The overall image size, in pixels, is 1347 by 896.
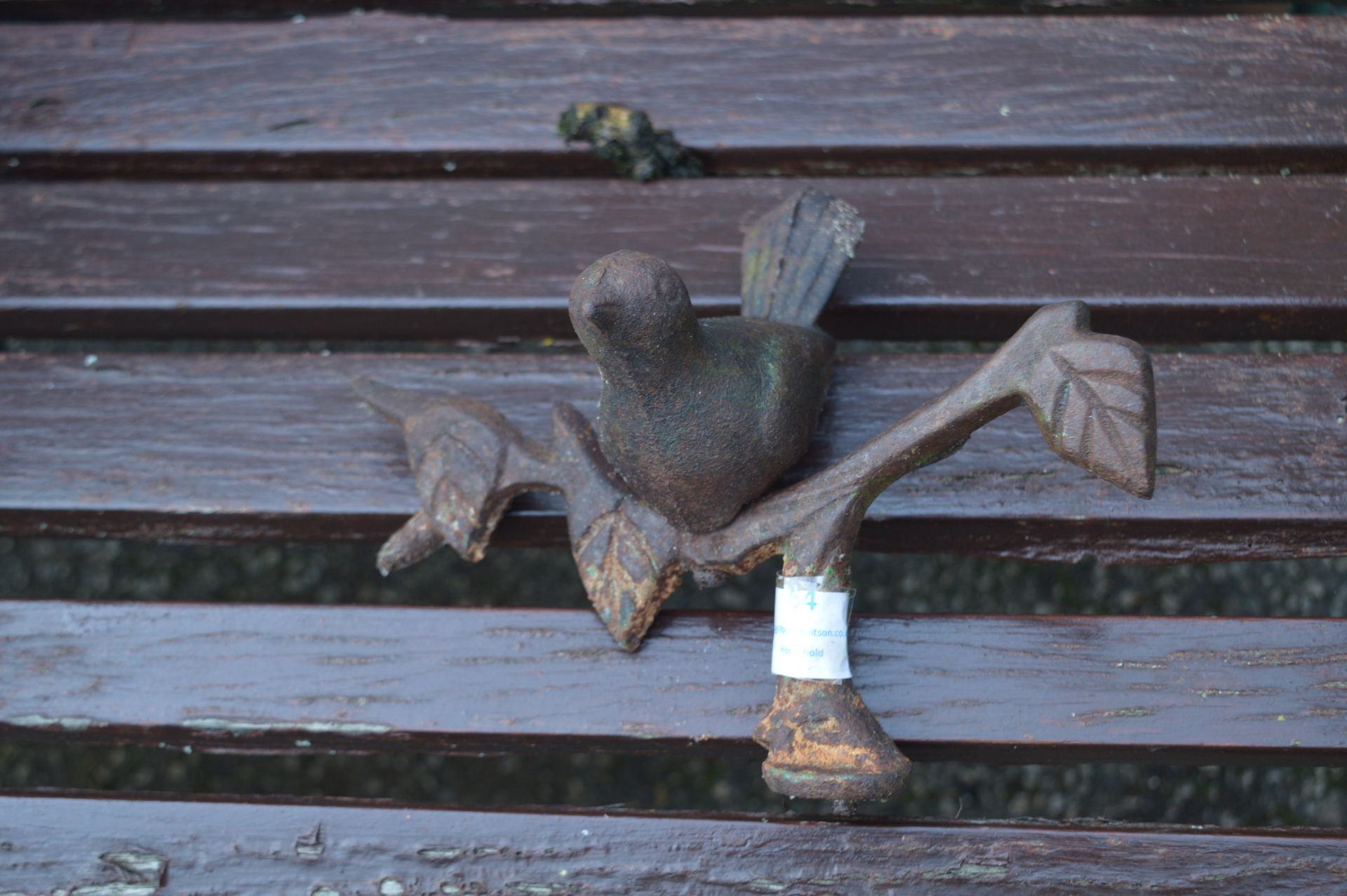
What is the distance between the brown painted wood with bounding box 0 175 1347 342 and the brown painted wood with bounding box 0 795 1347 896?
0.43m

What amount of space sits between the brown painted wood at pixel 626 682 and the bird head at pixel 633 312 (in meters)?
0.27

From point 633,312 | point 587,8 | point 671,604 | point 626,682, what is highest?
point 587,8

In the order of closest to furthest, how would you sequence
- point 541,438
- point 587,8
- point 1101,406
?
point 1101,406
point 541,438
point 587,8

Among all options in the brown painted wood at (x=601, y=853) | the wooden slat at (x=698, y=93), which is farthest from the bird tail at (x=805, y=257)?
the brown painted wood at (x=601, y=853)

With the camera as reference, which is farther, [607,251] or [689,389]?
[607,251]

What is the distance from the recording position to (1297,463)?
813mm

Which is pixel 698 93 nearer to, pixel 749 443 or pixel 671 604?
pixel 749 443

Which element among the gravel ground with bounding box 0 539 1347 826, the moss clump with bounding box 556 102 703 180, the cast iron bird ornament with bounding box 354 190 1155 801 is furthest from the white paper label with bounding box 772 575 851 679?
the gravel ground with bounding box 0 539 1347 826

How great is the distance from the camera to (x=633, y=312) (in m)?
0.62

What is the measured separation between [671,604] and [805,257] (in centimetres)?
64

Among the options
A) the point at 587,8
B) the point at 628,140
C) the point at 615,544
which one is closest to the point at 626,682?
the point at 615,544

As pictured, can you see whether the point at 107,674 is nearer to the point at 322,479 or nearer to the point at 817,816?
the point at 322,479

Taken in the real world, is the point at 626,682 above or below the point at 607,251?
below

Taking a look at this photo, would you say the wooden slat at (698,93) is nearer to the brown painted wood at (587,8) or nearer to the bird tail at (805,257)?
the brown painted wood at (587,8)
